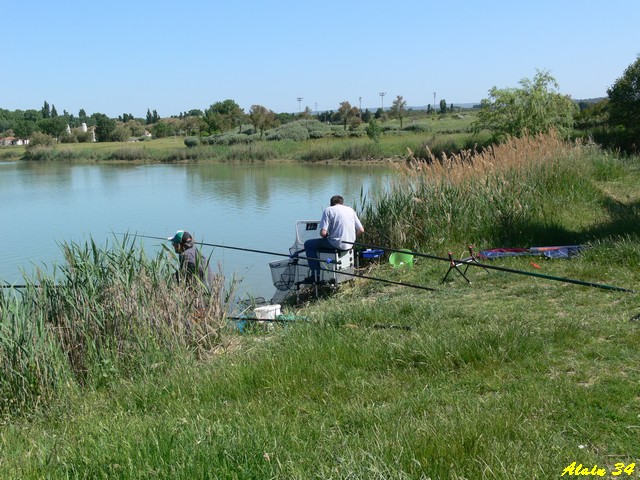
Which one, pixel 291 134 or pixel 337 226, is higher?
pixel 291 134

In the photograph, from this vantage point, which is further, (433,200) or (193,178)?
(193,178)

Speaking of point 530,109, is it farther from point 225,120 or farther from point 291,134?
point 225,120

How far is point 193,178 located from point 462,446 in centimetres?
3278

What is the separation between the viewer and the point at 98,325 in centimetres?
565

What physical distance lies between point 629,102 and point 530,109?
3.83 m

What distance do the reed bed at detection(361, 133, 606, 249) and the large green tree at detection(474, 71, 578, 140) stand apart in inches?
536

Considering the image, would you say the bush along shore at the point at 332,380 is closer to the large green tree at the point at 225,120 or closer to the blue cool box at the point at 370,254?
the blue cool box at the point at 370,254

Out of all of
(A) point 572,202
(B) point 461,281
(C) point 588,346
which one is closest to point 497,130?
(A) point 572,202

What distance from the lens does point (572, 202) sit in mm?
11461

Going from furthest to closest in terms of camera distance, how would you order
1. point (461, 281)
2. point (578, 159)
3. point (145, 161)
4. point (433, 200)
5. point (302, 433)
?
point (145, 161) → point (578, 159) → point (433, 200) → point (461, 281) → point (302, 433)

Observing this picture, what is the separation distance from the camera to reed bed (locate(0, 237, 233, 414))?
16.4 ft

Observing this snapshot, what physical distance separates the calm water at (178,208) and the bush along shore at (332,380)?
1802mm

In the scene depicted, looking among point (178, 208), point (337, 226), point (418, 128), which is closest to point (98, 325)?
point (337, 226)

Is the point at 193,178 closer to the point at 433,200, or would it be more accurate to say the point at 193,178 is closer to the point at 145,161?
the point at 145,161
